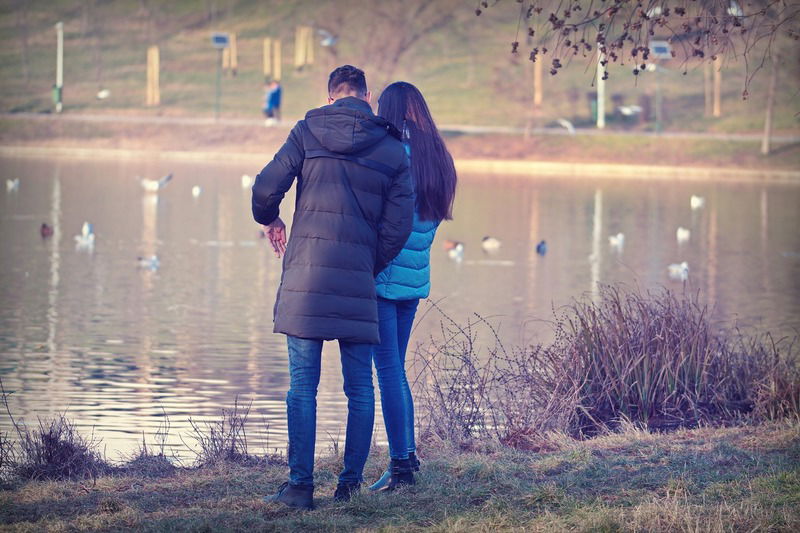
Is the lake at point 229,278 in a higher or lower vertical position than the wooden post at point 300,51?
lower

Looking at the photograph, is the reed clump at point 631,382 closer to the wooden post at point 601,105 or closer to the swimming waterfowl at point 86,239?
the swimming waterfowl at point 86,239

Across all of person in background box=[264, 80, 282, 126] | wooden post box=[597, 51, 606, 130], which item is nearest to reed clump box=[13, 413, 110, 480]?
person in background box=[264, 80, 282, 126]

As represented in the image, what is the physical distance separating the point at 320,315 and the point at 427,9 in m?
81.9

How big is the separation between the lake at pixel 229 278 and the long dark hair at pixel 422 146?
7.95 ft

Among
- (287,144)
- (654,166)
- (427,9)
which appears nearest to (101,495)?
(287,144)

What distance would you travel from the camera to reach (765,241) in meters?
27.8

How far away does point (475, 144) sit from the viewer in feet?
172

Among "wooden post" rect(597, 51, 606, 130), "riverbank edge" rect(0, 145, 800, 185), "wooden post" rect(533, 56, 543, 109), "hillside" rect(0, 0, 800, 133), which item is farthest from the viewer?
"hillside" rect(0, 0, 800, 133)

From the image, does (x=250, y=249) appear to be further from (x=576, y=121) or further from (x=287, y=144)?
(x=576, y=121)

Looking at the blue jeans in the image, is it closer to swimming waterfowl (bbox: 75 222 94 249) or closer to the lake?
the lake

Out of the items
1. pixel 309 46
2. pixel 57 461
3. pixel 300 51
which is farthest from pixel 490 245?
pixel 309 46

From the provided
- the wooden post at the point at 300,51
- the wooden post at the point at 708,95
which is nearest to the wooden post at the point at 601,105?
the wooden post at the point at 708,95

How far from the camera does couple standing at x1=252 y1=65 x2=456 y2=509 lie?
6.39 m

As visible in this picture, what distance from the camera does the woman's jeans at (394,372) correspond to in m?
6.94
